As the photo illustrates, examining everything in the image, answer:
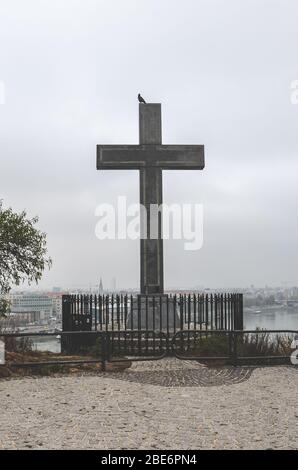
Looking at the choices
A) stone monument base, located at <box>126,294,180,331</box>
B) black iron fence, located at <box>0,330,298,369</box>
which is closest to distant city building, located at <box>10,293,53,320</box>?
stone monument base, located at <box>126,294,180,331</box>

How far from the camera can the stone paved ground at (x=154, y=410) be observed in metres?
5.84

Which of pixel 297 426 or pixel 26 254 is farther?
pixel 26 254

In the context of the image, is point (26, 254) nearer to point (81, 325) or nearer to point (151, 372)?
point (81, 325)

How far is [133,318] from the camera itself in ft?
48.6

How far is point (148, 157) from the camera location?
51.9ft

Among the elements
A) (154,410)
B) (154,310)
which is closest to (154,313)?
(154,310)

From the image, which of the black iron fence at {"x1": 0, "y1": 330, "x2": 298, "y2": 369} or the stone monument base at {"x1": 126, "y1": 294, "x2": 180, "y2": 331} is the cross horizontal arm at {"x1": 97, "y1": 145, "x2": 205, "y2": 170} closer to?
the stone monument base at {"x1": 126, "y1": 294, "x2": 180, "y2": 331}

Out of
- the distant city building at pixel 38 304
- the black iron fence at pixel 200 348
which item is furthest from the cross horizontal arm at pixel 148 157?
the distant city building at pixel 38 304

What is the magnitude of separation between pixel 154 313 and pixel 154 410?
696 cm

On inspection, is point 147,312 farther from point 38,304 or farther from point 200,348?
point 38,304

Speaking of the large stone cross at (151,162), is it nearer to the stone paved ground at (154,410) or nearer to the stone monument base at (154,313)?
the stone monument base at (154,313)

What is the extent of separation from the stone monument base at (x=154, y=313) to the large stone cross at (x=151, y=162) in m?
0.59

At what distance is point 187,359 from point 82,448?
610 centimetres
